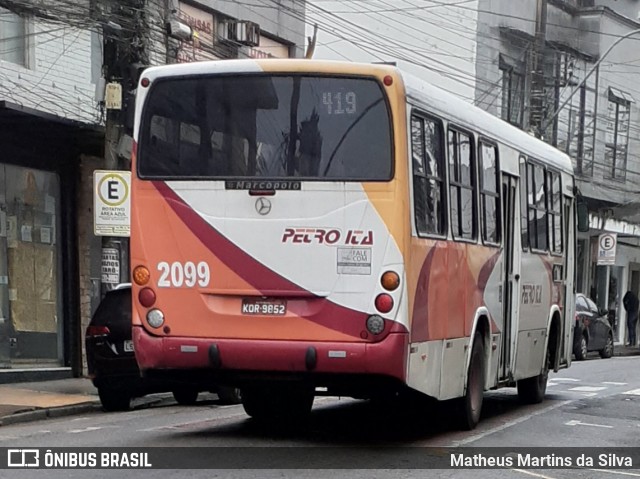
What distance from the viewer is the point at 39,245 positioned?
18.7m

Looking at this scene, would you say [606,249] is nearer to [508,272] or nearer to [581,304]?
[581,304]

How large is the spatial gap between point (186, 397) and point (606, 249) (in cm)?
2169

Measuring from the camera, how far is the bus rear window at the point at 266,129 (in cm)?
964

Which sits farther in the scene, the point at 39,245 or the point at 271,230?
the point at 39,245

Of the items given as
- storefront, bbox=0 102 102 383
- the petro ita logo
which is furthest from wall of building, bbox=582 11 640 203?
the petro ita logo

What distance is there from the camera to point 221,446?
10.1 m

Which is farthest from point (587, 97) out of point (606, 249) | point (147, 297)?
point (147, 297)

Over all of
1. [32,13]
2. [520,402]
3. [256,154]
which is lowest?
[520,402]

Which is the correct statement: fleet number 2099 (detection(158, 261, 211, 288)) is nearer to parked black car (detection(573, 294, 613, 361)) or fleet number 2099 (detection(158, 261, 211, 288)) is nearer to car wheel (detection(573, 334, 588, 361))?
parked black car (detection(573, 294, 613, 361))

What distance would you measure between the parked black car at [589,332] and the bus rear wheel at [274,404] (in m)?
16.5

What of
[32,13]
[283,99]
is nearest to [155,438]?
[283,99]

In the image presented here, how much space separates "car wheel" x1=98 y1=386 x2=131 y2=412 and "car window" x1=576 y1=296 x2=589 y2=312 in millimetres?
15641

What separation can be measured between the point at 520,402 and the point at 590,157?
23652 millimetres

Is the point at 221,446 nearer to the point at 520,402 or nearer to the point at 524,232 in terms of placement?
the point at 524,232
